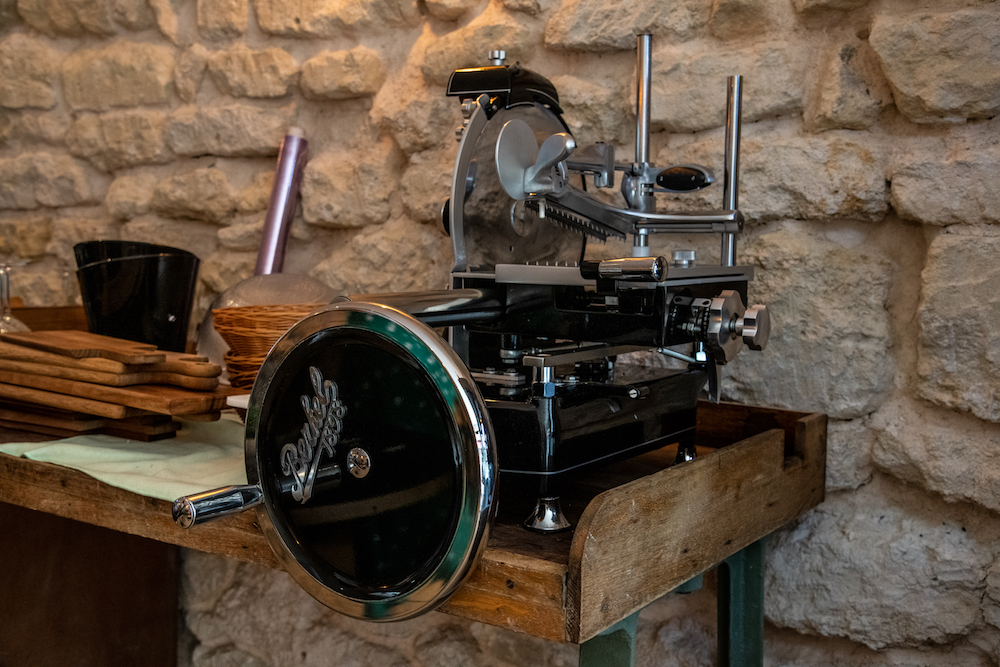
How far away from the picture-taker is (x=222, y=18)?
1.75m

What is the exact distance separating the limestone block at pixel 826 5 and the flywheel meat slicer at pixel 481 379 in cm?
26

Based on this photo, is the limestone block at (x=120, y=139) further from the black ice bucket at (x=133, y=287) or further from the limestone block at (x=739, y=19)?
the limestone block at (x=739, y=19)

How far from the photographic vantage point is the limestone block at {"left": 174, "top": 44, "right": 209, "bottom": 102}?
1790mm

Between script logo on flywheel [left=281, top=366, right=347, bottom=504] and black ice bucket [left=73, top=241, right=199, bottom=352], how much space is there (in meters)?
0.65

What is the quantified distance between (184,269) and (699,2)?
2.83 ft

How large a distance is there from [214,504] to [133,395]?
388mm

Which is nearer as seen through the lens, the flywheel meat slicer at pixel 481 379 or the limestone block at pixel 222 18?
the flywheel meat slicer at pixel 481 379

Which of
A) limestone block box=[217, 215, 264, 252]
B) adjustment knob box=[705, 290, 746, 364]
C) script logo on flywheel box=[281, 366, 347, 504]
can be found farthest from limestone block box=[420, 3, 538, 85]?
script logo on flywheel box=[281, 366, 347, 504]

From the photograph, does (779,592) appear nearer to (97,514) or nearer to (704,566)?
(704,566)

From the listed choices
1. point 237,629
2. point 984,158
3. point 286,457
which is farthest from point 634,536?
point 237,629

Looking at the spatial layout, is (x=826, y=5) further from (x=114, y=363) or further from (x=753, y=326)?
(x=114, y=363)

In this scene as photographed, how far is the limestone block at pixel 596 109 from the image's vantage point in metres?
1.39

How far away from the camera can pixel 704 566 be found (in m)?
0.95

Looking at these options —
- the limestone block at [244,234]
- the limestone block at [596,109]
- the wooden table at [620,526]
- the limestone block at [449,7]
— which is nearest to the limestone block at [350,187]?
the limestone block at [244,234]
